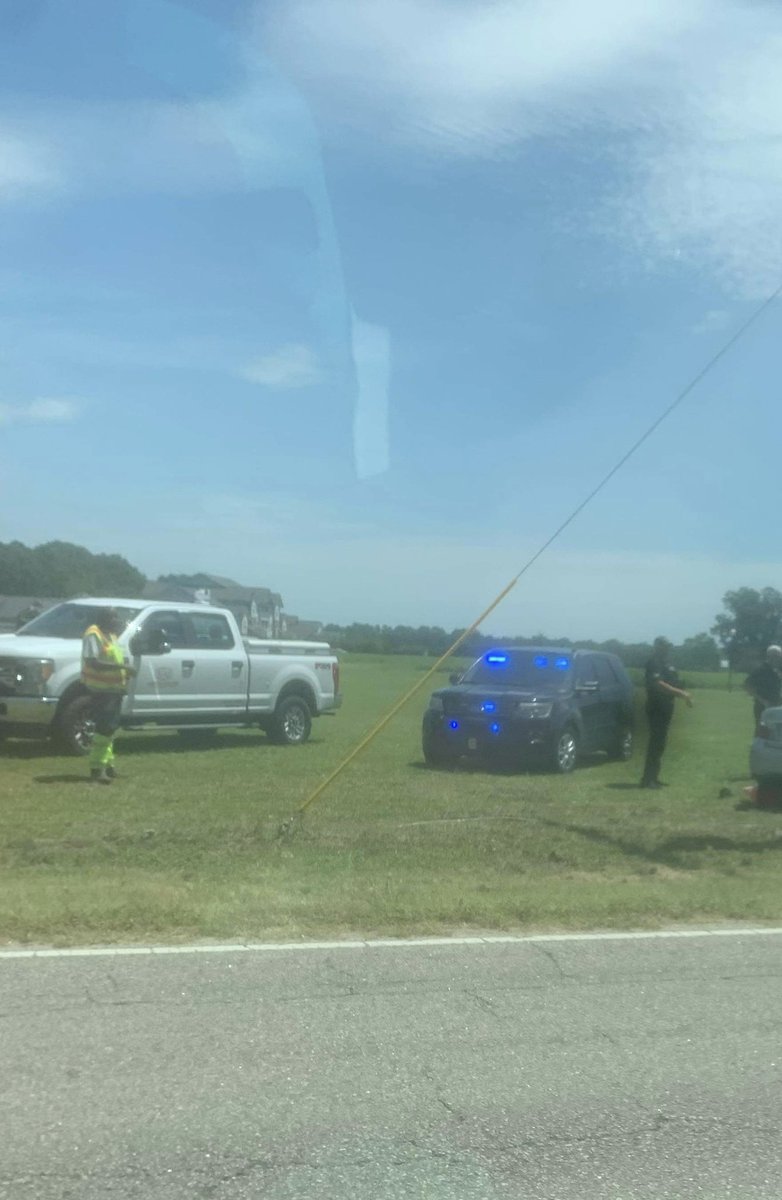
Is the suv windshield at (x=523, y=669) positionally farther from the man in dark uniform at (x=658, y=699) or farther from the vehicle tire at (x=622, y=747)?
the man in dark uniform at (x=658, y=699)

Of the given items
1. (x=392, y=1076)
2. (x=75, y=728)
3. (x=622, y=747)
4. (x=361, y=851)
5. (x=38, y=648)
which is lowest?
(x=392, y=1076)

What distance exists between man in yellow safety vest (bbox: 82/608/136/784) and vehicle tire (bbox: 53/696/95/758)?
1.19 meters

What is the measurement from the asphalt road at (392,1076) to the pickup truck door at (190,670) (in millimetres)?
11047

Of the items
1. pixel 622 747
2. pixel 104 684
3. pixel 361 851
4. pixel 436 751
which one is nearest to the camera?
pixel 361 851

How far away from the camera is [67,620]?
1867 cm

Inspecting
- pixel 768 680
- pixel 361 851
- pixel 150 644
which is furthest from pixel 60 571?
pixel 361 851

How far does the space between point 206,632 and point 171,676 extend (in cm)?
116

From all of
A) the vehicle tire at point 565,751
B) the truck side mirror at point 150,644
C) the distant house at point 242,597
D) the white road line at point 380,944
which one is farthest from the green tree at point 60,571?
the white road line at point 380,944

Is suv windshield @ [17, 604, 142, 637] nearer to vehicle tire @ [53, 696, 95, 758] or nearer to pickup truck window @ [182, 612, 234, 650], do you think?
pickup truck window @ [182, 612, 234, 650]

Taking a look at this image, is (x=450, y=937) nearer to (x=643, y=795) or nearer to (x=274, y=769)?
(x=643, y=795)

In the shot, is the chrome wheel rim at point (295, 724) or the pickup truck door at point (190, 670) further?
the chrome wheel rim at point (295, 724)

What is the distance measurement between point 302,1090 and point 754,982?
2.98m

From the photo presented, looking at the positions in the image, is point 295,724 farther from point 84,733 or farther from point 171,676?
point 84,733

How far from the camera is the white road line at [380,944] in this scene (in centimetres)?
788
